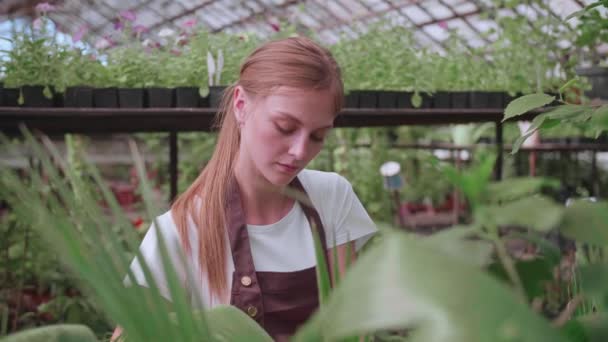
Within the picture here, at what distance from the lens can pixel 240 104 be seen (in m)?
1.21

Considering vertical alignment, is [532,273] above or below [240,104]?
below

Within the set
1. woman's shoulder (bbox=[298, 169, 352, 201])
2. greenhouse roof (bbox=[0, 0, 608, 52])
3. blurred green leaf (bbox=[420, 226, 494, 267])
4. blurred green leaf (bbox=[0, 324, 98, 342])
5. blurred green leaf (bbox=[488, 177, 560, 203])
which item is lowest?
blurred green leaf (bbox=[0, 324, 98, 342])

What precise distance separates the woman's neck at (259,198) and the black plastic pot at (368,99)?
762 millimetres

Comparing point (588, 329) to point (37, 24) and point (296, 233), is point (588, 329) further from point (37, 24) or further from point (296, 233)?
point (37, 24)

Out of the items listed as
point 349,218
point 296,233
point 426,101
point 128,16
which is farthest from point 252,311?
point 128,16

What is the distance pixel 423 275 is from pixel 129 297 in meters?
0.16

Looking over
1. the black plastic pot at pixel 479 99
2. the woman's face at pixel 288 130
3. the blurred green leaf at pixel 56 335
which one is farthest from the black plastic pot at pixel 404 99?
the blurred green leaf at pixel 56 335

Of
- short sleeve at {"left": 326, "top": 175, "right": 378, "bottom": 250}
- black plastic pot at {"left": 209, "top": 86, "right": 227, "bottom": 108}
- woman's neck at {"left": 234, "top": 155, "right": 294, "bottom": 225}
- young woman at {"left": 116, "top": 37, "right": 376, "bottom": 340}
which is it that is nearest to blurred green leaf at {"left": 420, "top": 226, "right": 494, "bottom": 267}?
young woman at {"left": 116, "top": 37, "right": 376, "bottom": 340}

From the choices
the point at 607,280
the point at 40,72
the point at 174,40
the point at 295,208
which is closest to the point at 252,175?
the point at 295,208

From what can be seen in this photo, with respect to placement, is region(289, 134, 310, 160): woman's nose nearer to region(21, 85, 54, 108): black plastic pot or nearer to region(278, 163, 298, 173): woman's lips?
region(278, 163, 298, 173): woman's lips

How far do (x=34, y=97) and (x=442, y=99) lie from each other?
129 centimetres

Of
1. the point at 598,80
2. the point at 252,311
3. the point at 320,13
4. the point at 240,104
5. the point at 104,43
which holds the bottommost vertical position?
the point at 252,311

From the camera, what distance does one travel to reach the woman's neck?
1.24 m

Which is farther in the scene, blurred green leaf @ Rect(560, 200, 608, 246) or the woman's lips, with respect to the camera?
the woman's lips
